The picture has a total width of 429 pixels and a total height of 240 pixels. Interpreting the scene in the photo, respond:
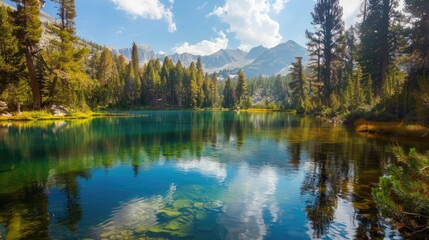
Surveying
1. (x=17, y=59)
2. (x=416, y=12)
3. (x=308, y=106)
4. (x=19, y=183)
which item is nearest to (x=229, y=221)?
(x=19, y=183)

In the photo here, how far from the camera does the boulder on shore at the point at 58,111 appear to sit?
52506 mm

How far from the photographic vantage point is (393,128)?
30.5m

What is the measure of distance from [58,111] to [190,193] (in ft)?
164

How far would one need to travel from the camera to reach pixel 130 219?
9516 millimetres

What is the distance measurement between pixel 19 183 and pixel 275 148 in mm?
17405

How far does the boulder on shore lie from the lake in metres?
32.4

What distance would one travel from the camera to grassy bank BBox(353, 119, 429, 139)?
85.8ft

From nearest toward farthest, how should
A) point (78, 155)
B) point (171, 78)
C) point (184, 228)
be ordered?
1. point (184, 228)
2. point (78, 155)
3. point (171, 78)

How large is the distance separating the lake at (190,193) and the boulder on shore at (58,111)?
32410mm

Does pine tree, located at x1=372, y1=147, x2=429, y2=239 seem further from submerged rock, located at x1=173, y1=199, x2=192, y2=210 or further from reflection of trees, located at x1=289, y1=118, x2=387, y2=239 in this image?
submerged rock, located at x1=173, y1=199, x2=192, y2=210

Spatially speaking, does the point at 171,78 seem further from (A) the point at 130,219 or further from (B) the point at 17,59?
(A) the point at 130,219

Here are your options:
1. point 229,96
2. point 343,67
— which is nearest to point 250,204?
point 343,67

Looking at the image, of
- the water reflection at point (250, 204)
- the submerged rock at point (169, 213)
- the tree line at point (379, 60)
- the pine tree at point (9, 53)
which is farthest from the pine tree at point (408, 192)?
the pine tree at point (9, 53)

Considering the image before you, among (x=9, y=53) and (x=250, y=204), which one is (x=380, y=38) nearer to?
(x=250, y=204)
